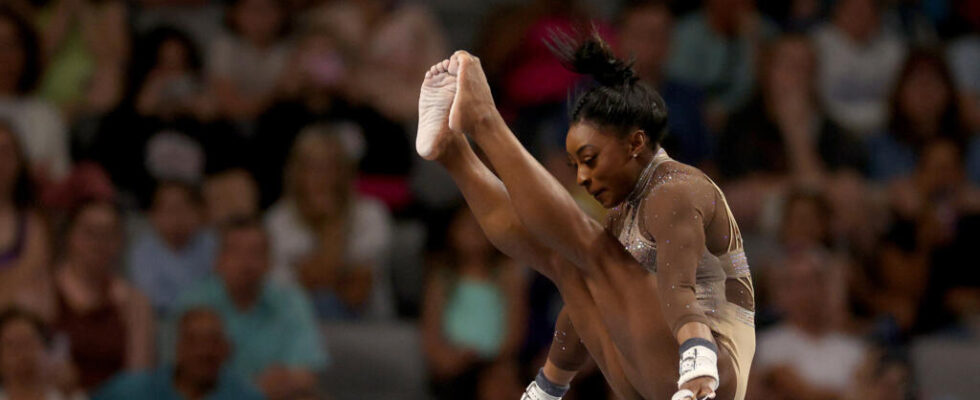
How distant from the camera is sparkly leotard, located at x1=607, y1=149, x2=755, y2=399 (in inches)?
111

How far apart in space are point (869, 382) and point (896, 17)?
2.34 metres

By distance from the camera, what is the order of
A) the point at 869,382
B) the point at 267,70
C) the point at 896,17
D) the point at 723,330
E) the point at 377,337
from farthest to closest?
the point at 896,17 < the point at 267,70 < the point at 377,337 < the point at 869,382 < the point at 723,330

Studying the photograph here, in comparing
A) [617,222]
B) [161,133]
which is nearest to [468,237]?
[161,133]

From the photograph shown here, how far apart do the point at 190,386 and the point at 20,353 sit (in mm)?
572

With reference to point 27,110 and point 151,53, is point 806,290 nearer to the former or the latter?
point 151,53

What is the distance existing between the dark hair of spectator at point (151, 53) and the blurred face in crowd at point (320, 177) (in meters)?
0.70

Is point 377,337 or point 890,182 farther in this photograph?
point 890,182

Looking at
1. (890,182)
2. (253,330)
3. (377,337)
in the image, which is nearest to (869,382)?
(890,182)

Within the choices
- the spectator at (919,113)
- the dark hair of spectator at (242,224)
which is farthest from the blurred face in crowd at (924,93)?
the dark hair of spectator at (242,224)

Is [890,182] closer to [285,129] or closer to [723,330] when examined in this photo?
[285,129]

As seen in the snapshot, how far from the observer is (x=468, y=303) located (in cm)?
524

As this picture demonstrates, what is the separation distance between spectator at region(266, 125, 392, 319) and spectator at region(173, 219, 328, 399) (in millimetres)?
300

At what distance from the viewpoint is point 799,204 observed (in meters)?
5.27

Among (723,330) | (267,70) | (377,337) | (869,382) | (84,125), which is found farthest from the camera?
(267,70)
